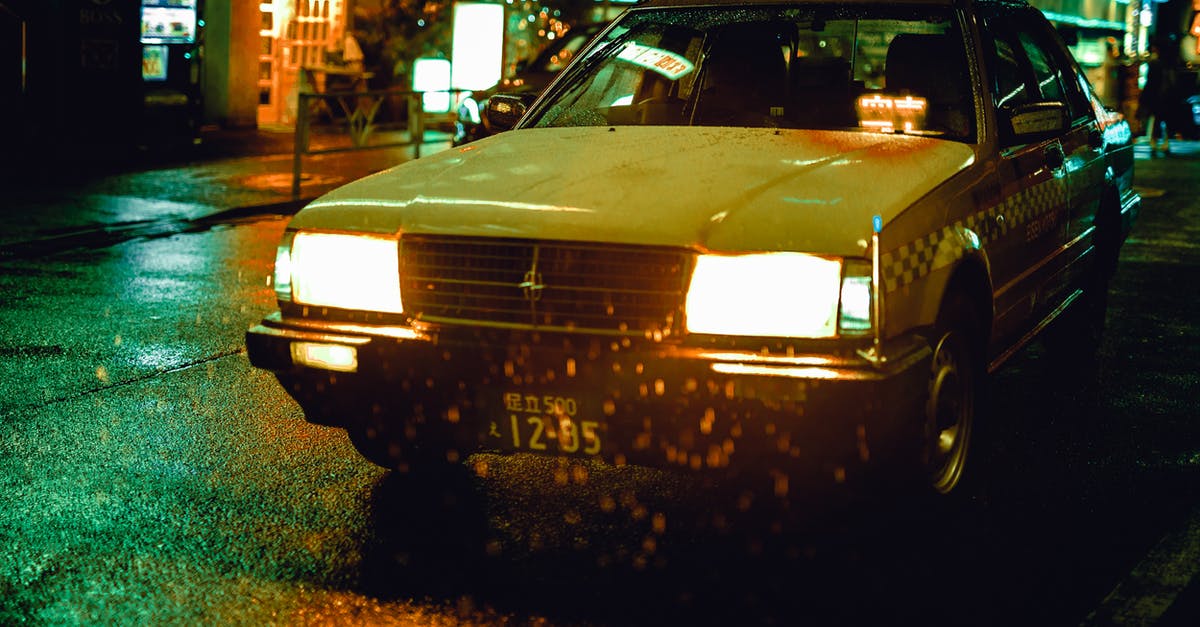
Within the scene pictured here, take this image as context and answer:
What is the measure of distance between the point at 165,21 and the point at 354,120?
2410 millimetres

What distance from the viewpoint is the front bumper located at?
145 inches

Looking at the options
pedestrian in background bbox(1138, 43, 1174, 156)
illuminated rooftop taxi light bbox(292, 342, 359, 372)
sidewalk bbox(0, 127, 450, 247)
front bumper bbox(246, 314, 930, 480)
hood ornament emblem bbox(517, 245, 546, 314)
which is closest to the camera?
front bumper bbox(246, 314, 930, 480)

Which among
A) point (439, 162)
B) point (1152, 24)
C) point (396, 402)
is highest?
point (1152, 24)

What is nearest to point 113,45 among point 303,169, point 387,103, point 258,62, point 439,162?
point 303,169

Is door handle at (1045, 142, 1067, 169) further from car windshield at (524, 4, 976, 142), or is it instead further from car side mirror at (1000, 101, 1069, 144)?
car windshield at (524, 4, 976, 142)

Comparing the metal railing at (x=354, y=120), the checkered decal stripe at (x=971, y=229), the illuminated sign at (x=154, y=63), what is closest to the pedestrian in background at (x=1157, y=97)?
the metal railing at (x=354, y=120)

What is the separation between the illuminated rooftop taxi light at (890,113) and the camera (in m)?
4.93

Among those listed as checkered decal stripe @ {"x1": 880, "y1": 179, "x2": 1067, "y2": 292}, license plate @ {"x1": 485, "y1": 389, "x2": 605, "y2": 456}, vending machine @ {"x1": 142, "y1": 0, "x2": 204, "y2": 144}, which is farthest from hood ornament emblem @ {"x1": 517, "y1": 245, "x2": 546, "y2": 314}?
vending machine @ {"x1": 142, "y1": 0, "x2": 204, "y2": 144}

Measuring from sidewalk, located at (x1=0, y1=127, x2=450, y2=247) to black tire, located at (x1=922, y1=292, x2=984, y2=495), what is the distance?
24.8 feet

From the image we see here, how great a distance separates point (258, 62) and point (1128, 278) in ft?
42.7

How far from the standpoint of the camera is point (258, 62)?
19.6m

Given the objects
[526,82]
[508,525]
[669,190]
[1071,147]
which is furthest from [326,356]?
[526,82]

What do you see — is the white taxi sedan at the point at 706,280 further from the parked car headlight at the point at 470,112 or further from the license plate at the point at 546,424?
the parked car headlight at the point at 470,112

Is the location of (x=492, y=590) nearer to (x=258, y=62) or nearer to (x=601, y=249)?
(x=601, y=249)
